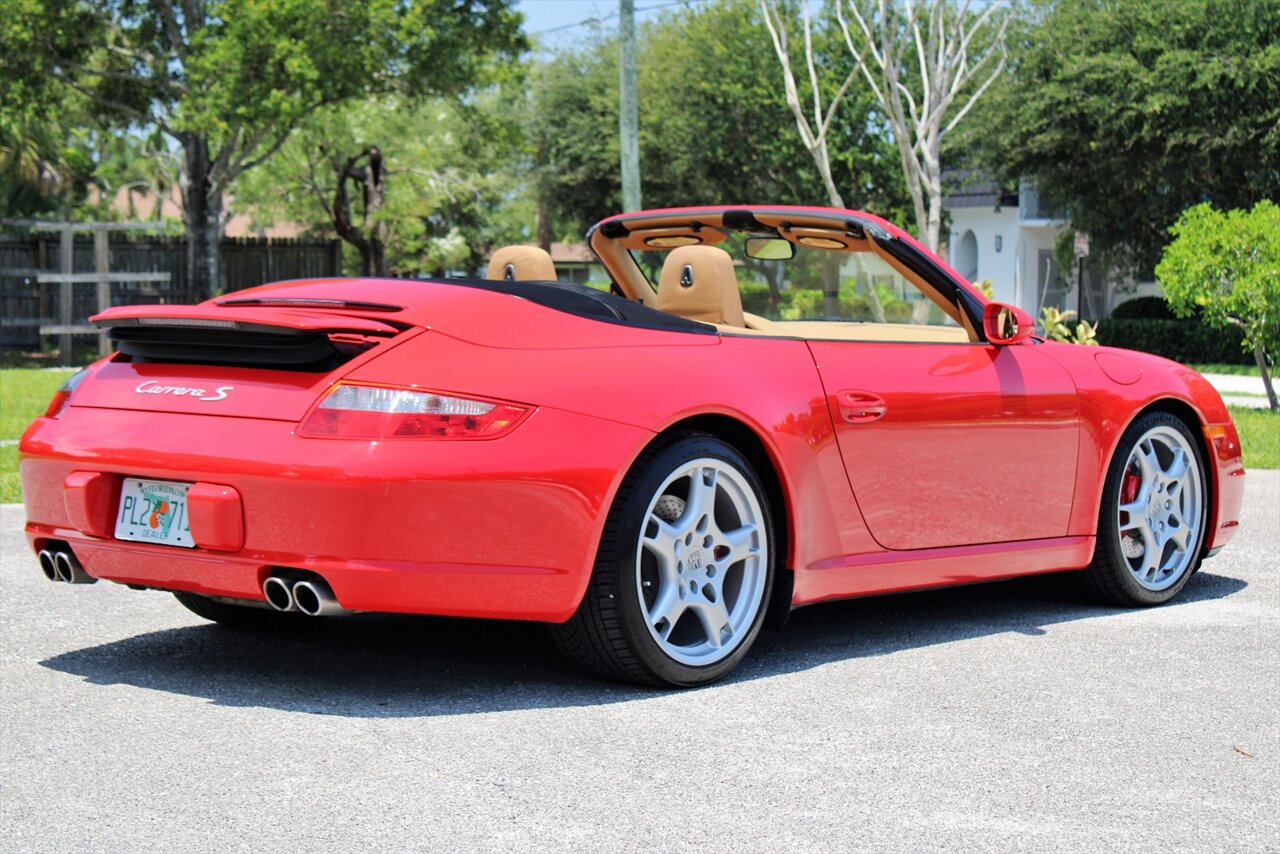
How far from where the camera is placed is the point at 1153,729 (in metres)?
4.62

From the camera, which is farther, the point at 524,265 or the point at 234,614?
the point at 524,265

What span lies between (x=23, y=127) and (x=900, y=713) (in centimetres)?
4969

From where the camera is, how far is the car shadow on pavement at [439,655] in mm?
4883

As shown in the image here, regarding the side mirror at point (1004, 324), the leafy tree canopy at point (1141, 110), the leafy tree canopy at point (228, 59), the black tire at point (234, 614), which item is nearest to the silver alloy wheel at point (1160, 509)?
the side mirror at point (1004, 324)

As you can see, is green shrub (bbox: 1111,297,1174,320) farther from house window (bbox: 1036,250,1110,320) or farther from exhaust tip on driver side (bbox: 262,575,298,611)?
exhaust tip on driver side (bbox: 262,575,298,611)

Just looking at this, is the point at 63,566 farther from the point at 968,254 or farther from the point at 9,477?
the point at 968,254

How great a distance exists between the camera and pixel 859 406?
17.9ft

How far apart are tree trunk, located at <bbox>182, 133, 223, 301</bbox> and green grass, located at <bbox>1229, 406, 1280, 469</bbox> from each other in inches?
682

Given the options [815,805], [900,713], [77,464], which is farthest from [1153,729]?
[77,464]

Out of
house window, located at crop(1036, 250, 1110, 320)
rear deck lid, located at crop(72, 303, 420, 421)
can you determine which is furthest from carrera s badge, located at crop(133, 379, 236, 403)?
house window, located at crop(1036, 250, 1110, 320)

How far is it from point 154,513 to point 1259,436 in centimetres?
1212

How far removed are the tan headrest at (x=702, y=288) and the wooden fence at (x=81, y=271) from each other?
25.3m

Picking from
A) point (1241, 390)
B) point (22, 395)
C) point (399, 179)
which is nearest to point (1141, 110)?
point (1241, 390)

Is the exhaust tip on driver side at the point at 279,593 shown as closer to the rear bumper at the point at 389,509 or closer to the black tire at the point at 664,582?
the rear bumper at the point at 389,509
